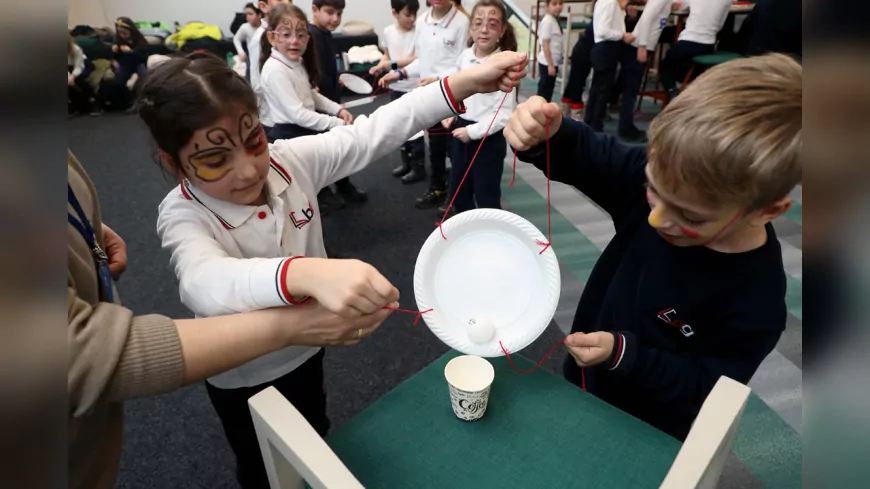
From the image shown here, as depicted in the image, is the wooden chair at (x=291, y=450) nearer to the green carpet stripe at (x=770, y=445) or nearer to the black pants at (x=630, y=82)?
the green carpet stripe at (x=770, y=445)

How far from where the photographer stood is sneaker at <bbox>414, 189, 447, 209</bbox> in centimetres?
292

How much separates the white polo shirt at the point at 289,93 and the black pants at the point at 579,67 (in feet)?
8.43

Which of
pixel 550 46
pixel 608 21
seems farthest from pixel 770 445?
pixel 550 46

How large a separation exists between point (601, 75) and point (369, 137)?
10.4 ft

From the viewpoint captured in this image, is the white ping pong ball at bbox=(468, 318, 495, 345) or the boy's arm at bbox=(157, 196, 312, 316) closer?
the boy's arm at bbox=(157, 196, 312, 316)

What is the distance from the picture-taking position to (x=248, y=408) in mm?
1062

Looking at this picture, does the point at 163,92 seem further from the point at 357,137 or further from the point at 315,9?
the point at 315,9

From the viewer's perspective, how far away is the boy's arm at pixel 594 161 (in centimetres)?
92

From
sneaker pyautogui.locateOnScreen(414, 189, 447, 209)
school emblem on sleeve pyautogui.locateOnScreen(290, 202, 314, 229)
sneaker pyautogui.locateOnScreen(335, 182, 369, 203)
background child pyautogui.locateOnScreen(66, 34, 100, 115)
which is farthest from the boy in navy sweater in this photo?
background child pyautogui.locateOnScreen(66, 34, 100, 115)

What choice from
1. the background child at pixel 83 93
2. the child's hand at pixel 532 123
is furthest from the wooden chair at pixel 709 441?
the background child at pixel 83 93

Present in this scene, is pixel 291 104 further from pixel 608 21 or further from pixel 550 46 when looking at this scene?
pixel 550 46

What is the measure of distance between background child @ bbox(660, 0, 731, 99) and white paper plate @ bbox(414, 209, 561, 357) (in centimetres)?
343

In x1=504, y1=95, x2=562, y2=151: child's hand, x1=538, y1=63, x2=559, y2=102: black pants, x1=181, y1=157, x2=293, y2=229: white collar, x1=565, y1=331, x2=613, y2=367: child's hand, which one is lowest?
x1=538, y1=63, x2=559, y2=102: black pants

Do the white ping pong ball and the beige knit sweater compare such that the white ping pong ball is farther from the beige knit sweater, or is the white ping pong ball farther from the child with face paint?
the beige knit sweater
